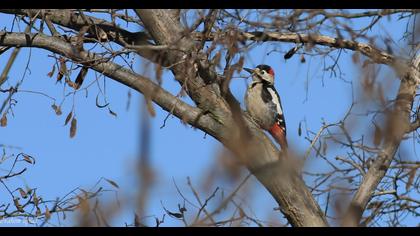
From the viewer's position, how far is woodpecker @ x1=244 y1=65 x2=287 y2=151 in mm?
8562

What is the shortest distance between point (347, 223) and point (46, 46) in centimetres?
313

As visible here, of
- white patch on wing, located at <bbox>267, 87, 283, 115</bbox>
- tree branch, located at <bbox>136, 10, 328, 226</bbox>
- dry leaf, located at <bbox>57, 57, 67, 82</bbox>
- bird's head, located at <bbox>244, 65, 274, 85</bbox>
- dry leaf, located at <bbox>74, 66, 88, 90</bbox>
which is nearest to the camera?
tree branch, located at <bbox>136, 10, 328, 226</bbox>

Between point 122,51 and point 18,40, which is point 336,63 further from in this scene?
point 18,40

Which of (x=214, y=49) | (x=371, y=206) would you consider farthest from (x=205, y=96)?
(x=371, y=206)

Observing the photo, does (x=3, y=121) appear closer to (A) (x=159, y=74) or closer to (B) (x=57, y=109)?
(B) (x=57, y=109)

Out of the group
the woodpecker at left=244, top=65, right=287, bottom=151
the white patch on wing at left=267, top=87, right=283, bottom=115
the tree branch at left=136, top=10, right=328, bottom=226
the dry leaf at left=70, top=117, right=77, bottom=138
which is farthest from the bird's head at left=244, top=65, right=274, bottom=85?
the dry leaf at left=70, top=117, right=77, bottom=138

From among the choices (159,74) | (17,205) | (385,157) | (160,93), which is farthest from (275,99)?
(159,74)

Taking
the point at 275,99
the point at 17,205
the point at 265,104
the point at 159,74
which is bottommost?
the point at 159,74

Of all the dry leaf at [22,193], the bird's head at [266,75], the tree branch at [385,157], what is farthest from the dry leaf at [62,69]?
the bird's head at [266,75]

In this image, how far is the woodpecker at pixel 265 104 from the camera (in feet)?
28.1

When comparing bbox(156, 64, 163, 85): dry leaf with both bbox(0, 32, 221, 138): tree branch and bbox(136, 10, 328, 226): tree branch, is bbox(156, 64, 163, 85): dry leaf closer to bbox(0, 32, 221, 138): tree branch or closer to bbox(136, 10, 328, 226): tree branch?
bbox(136, 10, 328, 226): tree branch

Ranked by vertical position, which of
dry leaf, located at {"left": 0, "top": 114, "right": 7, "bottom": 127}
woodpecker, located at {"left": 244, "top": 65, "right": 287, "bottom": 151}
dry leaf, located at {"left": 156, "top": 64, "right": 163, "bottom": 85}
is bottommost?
dry leaf, located at {"left": 156, "top": 64, "right": 163, "bottom": 85}

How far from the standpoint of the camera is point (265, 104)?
873cm

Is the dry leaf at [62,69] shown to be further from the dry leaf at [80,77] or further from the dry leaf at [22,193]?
the dry leaf at [22,193]
